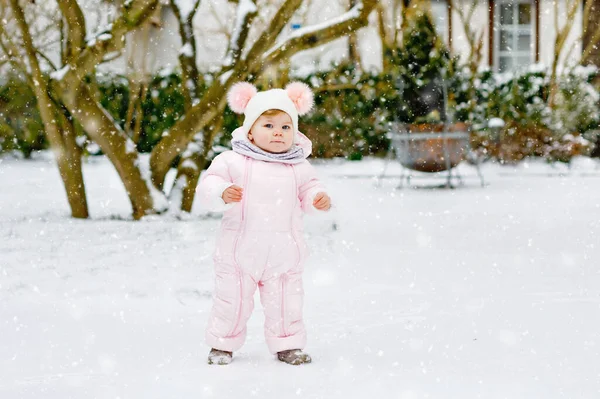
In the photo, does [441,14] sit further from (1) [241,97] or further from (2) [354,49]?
(1) [241,97]

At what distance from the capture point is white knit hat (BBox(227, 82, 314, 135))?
3391 millimetres

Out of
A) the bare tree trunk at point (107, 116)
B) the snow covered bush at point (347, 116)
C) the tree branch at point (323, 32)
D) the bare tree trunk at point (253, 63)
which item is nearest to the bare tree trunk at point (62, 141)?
the bare tree trunk at point (107, 116)

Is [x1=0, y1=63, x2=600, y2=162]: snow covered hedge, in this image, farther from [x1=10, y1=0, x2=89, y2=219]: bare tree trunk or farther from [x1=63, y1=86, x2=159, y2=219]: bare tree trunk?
[x1=63, y1=86, x2=159, y2=219]: bare tree trunk

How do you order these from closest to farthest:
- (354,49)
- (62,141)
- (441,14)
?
(62,141) < (354,49) < (441,14)

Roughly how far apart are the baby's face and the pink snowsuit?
0.07 meters

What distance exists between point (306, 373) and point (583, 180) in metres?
8.74

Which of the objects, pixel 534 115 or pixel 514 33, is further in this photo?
pixel 514 33

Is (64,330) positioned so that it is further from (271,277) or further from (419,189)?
(419,189)

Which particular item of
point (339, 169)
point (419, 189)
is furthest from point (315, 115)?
point (419, 189)

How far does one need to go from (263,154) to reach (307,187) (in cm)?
→ 22

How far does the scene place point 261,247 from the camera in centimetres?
333

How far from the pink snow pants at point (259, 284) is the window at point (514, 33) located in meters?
16.9

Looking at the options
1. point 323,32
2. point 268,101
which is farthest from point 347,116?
point 268,101

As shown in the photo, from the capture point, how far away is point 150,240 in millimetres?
6531
